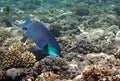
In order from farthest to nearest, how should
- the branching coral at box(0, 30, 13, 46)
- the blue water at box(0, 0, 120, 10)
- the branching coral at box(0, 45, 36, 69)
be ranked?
the blue water at box(0, 0, 120, 10) < the branching coral at box(0, 30, 13, 46) < the branching coral at box(0, 45, 36, 69)

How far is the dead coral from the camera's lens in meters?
5.09

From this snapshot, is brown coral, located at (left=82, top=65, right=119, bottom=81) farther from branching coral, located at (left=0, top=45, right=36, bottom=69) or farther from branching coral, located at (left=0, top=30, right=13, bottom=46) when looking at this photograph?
branching coral, located at (left=0, top=30, right=13, bottom=46)

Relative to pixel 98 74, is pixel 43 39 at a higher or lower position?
higher

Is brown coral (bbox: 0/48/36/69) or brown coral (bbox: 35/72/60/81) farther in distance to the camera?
brown coral (bbox: 0/48/36/69)

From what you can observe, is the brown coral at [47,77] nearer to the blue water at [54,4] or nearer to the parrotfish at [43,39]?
the parrotfish at [43,39]

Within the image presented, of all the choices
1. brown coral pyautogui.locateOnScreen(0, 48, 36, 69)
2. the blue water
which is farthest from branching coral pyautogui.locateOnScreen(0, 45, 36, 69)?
the blue water

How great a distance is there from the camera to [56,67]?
203 inches

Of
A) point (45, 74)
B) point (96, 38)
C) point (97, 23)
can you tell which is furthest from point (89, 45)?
point (97, 23)

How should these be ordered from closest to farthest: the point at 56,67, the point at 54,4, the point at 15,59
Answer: the point at 56,67
the point at 15,59
the point at 54,4

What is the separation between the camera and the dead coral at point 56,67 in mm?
5086

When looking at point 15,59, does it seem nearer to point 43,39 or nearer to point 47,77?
point 47,77

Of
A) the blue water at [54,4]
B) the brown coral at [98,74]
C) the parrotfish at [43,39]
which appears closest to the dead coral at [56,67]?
the brown coral at [98,74]

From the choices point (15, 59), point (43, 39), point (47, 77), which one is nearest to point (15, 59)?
point (15, 59)

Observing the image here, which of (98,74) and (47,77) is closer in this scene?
(98,74)
